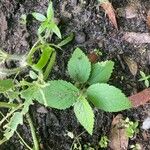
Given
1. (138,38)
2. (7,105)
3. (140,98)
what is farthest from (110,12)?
(7,105)

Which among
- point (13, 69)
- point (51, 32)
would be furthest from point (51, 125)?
point (51, 32)

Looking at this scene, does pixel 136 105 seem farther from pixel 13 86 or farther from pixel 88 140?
pixel 13 86

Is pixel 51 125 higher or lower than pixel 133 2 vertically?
lower

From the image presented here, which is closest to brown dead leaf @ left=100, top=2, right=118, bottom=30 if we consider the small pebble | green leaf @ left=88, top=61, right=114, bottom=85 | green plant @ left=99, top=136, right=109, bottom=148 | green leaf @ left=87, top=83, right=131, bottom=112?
the small pebble

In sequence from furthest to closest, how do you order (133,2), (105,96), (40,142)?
(133,2), (40,142), (105,96)

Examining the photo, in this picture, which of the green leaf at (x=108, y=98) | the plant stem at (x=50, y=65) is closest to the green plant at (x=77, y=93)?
the green leaf at (x=108, y=98)

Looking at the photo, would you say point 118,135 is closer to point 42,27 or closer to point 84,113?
point 84,113

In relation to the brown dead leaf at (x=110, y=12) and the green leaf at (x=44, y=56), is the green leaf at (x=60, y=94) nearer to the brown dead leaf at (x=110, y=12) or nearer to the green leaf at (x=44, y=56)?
the green leaf at (x=44, y=56)
